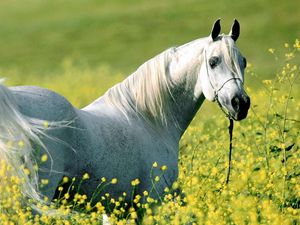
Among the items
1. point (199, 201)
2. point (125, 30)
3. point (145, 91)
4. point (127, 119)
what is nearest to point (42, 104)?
point (127, 119)

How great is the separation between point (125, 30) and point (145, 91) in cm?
3063

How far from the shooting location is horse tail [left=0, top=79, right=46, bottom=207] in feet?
19.5

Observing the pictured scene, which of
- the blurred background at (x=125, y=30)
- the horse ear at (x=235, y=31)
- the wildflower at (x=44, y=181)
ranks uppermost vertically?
the horse ear at (x=235, y=31)

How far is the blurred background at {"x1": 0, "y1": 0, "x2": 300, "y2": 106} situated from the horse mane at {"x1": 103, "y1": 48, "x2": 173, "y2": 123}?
2359 cm

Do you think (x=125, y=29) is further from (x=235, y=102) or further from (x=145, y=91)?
(x=235, y=102)

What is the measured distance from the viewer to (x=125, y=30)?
3766 centimetres

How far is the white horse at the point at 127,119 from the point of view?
6.02 m

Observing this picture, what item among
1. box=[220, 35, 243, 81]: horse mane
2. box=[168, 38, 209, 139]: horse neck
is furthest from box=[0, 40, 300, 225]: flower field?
box=[220, 35, 243, 81]: horse mane

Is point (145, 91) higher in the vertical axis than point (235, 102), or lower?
higher

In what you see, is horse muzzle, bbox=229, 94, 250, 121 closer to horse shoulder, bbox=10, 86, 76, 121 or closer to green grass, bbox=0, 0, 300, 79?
horse shoulder, bbox=10, 86, 76, 121

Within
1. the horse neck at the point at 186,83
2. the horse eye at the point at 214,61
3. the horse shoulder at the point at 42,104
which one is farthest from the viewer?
the horse neck at the point at 186,83

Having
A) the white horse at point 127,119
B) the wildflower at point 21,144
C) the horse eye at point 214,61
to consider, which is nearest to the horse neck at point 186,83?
the white horse at point 127,119

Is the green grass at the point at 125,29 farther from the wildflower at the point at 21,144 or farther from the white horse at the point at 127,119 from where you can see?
the wildflower at the point at 21,144

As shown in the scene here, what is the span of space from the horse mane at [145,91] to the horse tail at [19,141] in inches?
51.0
